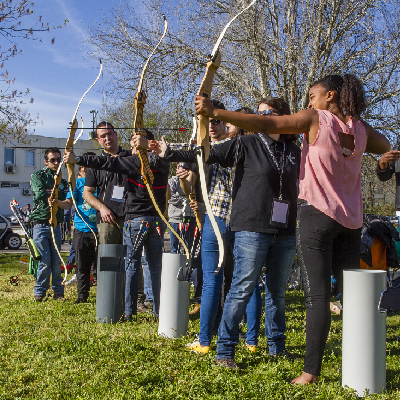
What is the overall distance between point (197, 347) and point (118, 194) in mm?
2217

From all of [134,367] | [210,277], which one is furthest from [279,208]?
[134,367]

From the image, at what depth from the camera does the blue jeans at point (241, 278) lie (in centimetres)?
280

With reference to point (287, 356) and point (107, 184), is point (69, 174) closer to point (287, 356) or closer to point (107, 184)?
point (107, 184)

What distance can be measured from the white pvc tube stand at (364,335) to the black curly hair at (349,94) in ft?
3.06

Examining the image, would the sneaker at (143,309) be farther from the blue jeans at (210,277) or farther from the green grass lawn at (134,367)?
the blue jeans at (210,277)

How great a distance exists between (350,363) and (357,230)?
759 mm

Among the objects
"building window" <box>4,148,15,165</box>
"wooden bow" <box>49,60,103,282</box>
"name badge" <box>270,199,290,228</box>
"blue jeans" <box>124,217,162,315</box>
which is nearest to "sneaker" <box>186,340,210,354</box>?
"name badge" <box>270,199,290,228</box>

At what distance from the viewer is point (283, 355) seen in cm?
316

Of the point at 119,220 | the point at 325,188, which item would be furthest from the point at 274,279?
the point at 119,220

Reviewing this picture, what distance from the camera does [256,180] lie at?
9.43ft

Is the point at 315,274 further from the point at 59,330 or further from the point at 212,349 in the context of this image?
the point at 59,330

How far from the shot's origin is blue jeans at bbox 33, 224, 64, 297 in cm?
564

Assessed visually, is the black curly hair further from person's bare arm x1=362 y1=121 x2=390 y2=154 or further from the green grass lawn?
the green grass lawn

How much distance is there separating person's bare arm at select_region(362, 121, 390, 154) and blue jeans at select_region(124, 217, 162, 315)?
2.41 m
